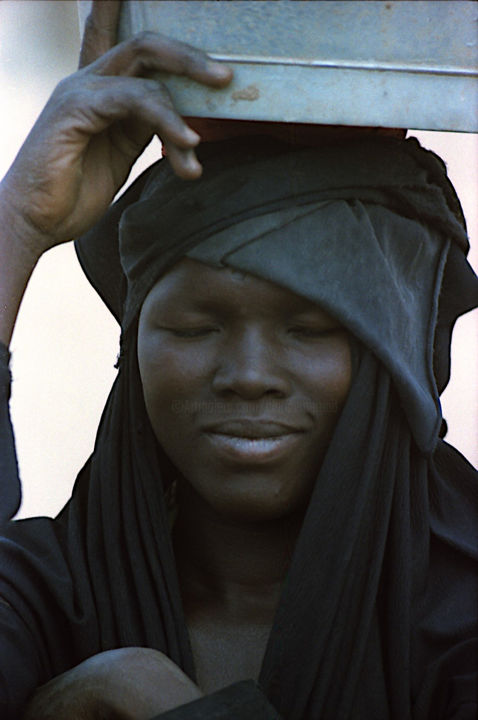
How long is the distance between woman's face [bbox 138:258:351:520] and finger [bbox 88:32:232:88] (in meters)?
0.28

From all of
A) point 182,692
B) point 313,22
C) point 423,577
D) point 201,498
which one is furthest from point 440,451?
point 313,22

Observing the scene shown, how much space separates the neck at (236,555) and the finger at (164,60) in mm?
676

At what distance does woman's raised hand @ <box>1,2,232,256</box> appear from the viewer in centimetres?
153

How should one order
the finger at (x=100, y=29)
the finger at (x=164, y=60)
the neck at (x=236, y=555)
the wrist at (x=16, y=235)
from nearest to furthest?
the finger at (x=164, y=60) → the finger at (x=100, y=29) → the wrist at (x=16, y=235) → the neck at (x=236, y=555)

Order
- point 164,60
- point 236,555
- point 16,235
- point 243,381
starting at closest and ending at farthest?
point 164,60 → point 243,381 → point 16,235 → point 236,555

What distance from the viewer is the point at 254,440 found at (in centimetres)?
170

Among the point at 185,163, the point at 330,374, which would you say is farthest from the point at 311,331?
the point at 185,163

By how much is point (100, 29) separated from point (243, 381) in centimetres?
53

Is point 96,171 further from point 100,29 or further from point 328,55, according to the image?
point 328,55

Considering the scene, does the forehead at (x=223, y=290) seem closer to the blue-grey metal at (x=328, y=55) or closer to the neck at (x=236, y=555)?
the blue-grey metal at (x=328, y=55)

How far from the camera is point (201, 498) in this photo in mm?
1893

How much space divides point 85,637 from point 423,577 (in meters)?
0.51

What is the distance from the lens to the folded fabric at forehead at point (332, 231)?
5.49 ft

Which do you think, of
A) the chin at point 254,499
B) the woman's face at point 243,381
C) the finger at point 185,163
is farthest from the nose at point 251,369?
the finger at point 185,163
